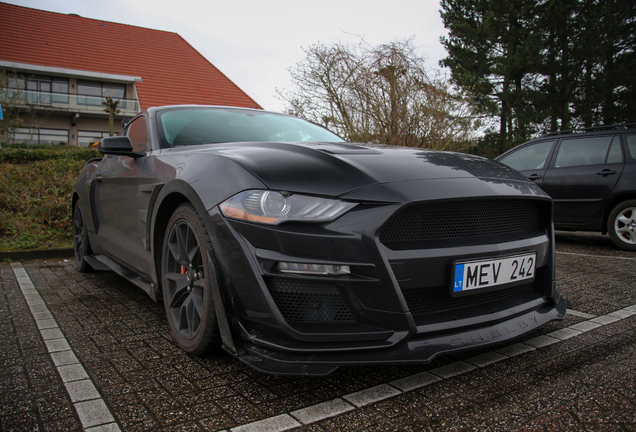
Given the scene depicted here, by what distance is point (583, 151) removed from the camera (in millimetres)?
6402

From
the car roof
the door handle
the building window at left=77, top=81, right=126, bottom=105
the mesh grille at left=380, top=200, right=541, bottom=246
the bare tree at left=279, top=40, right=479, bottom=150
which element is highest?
the building window at left=77, top=81, right=126, bottom=105

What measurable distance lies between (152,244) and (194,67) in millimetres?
29940

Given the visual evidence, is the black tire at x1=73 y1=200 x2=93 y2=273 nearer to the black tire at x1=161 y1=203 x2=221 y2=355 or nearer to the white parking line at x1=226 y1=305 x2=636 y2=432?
the black tire at x1=161 y1=203 x2=221 y2=355

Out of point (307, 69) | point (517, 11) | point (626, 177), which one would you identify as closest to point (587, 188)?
point (626, 177)

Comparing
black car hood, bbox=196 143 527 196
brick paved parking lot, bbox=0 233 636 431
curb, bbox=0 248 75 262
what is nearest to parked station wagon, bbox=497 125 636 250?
brick paved parking lot, bbox=0 233 636 431

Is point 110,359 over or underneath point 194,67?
underneath

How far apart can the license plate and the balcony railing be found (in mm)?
28862

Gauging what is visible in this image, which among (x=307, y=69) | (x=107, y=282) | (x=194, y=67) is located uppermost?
(x=194, y=67)

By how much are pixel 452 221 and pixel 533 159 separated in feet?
18.7

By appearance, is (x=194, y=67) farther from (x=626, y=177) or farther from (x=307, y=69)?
(x=626, y=177)

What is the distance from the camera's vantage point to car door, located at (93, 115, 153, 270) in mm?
2971

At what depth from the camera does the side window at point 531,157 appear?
6.84 m

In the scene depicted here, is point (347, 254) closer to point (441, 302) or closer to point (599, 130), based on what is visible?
point (441, 302)

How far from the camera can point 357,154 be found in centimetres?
230
